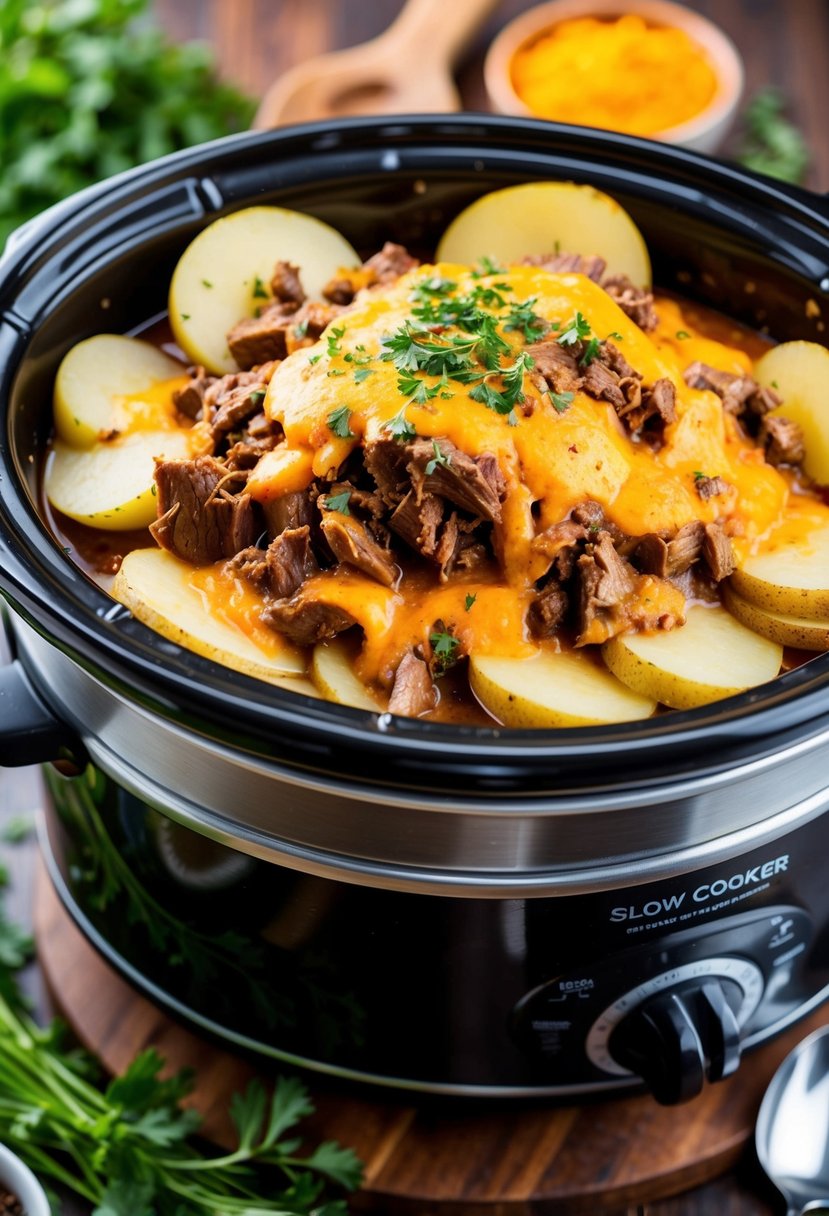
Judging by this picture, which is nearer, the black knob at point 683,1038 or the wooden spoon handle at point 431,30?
the black knob at point 683,1038

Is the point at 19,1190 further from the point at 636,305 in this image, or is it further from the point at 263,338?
the point at 636,305

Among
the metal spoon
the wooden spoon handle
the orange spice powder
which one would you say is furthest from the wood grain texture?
the metal spoon

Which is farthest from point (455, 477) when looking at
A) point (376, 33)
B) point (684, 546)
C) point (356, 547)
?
point (376, 33)

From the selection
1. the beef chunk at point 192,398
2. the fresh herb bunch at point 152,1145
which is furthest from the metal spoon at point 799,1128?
the beef chunk at point 192,398

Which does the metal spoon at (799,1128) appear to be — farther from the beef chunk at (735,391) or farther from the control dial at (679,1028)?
the beef chunk at (735,391)

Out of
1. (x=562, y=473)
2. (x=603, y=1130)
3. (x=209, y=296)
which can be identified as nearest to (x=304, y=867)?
(x=562, y=473)

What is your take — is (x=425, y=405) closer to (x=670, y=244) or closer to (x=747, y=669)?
(x=747, y=669)

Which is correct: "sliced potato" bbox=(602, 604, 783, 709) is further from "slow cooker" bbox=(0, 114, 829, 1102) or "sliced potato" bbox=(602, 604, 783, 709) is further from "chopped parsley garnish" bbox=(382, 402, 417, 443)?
"chopped parsley garnish" bbox=(382, 402, 417, 443)
